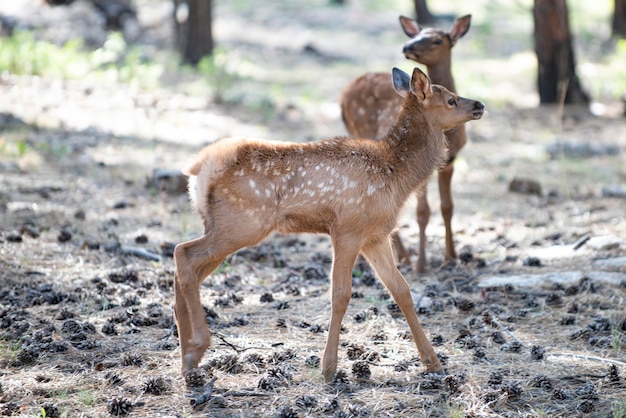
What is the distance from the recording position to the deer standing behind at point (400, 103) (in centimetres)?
909

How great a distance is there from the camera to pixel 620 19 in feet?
79.5

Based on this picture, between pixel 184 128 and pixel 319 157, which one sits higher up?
pixel 319 157

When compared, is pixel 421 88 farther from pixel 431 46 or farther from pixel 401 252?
pixel 401 252

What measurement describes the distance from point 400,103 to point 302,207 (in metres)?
3.65

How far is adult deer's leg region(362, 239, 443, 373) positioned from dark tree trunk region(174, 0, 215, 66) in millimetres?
14716

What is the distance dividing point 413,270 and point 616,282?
2.13 meters

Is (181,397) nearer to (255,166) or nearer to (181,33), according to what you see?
(255,166)

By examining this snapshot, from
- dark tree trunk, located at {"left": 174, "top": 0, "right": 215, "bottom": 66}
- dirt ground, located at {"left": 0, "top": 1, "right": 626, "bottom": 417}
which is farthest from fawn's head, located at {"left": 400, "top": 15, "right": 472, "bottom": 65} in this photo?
dark tree trunk, located at {"left": 174, "top": 0, "right": 215, "bottom": 66}

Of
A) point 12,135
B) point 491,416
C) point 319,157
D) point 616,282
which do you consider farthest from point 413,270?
point 12,135

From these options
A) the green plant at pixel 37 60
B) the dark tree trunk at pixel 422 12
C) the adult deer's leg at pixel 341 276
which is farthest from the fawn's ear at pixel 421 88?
the dark tree trunk at pixel 422 12

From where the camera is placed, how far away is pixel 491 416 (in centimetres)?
520

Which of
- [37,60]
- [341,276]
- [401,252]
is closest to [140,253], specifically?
[401,252]

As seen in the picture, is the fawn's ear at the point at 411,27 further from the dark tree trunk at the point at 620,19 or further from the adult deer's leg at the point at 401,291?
the dark tree trunk at the point at 620,19

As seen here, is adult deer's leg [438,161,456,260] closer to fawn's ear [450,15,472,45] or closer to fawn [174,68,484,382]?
fawn's ear [450,15,472,45]
